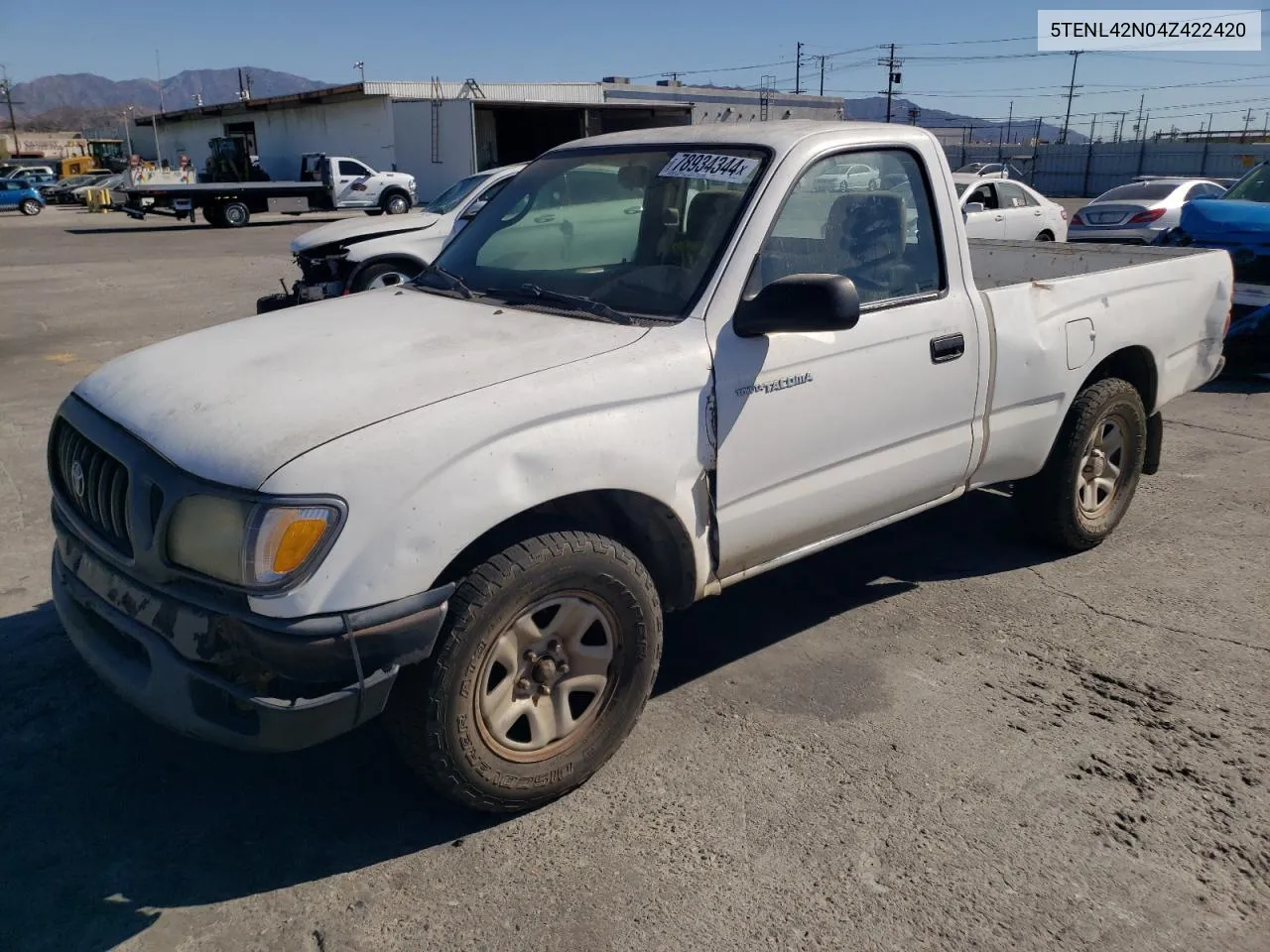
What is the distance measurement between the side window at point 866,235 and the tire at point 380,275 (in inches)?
287

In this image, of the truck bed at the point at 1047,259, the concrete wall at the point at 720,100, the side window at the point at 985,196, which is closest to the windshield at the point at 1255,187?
the side window at the point at 985,196

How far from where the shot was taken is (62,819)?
9.78 ft

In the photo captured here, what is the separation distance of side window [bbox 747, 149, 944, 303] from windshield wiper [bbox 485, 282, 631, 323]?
0.45 meters

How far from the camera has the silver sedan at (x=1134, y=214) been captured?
52.0 ft

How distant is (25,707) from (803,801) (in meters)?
2.70

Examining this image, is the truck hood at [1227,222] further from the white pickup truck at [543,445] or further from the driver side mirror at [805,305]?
the driver side mirror at [805,305]

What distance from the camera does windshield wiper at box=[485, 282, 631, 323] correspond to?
130 inches

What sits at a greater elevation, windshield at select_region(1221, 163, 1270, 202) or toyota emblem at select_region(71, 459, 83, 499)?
windshield at select_region(1221, 163, 1270, 202)

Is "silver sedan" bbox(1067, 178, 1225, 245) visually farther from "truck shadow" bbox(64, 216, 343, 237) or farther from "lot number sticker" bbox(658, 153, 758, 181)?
"truck shadow" bbox(64, 216, 343, 237)

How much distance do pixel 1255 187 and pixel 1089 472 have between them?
283 inches

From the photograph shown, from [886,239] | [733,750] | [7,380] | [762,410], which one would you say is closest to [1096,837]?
[733,750]

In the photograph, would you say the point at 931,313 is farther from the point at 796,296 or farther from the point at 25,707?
the point at 25,707

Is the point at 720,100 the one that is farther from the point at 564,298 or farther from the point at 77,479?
the point at 77,479

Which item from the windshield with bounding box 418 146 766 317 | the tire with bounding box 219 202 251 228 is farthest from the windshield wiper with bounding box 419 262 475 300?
the tire with bounding box 219 202 251 228
